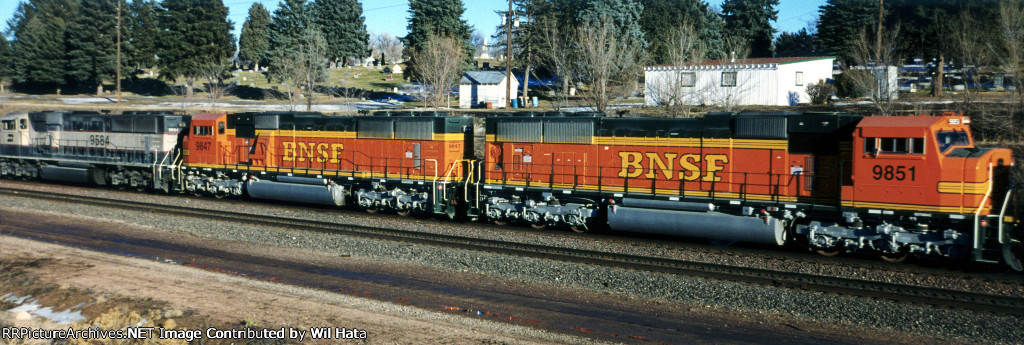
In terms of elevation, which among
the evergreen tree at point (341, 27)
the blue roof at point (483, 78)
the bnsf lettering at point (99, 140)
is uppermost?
the evergreen tree at point (341, 27)

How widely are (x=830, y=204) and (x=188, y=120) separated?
73.5 ft

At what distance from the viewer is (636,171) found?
16.7m

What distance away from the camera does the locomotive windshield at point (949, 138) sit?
12.6m

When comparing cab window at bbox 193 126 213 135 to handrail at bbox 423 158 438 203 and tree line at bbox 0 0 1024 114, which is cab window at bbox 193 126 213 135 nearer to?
handrail at bbox 423 158 438 203

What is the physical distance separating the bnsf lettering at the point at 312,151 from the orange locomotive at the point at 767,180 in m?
5.38

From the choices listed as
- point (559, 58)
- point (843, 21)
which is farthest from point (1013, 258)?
point (843, 21)

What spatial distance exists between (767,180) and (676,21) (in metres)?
60.9

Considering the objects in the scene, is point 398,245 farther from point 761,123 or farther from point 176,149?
point 176,149

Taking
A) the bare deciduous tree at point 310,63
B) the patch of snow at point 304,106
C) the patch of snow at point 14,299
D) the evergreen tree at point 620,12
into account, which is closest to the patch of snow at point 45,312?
the patch of snow at point 14,299

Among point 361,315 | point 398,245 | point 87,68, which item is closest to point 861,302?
point 361,315

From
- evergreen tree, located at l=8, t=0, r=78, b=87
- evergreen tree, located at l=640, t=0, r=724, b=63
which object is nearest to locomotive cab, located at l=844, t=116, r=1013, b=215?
evergreen tree, located at l=640, t=0, r=724, b=63

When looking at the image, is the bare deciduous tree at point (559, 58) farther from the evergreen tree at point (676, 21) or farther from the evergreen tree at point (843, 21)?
the evergreen tree at point (843, 21)

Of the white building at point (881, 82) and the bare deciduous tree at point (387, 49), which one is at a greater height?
the bare deciduous tree at point (387, 49)

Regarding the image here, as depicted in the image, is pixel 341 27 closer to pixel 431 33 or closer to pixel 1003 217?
pixel 431 33
